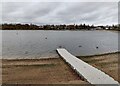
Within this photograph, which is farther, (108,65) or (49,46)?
(49,46)

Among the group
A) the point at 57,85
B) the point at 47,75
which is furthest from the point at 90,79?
the point at 47,75

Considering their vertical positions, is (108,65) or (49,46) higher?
(108,65)

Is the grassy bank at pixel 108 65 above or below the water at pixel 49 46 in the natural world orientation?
above

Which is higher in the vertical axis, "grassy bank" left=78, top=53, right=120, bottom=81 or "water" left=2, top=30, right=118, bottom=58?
"grassy bank" left=78, top=53, right=120, bottom=81

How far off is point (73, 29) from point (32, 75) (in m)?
183

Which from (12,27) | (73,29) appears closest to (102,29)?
(73,29)

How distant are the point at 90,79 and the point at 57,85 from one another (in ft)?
5.05

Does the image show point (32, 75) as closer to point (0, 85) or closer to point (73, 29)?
point (0, 85)

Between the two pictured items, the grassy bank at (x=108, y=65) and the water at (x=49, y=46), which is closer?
the grassy bank at (x=108, y=65)

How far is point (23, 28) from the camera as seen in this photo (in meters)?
178

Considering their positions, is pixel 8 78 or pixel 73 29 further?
pixel 73 29

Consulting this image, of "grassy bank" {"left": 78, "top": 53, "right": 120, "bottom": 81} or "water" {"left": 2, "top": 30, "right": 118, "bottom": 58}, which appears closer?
"grassy bank" {"left": 78, "top": 53, "right": 120, "bottom": 81}

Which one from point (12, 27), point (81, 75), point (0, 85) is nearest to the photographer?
point (0, 85)

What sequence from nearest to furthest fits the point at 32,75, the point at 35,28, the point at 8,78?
the point at 8,78 → the point at 32,75 → the point at 35,28
